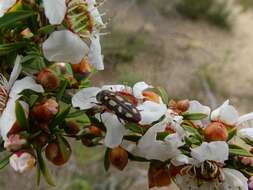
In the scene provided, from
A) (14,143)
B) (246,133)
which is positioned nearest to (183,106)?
(246,133)

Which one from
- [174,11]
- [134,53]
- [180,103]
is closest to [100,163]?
[134,53]

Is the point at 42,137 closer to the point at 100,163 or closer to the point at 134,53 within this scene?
the point at 100,163

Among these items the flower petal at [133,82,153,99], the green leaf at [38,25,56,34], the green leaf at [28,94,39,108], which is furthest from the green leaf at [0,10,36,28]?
the flower petal at [133,82,153,99]

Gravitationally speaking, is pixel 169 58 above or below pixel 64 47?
below

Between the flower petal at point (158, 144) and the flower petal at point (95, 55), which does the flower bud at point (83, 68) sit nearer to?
the flower petal at point (95, 55)

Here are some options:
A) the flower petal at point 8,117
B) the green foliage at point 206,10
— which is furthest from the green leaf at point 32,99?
the green foliage at point 206,10

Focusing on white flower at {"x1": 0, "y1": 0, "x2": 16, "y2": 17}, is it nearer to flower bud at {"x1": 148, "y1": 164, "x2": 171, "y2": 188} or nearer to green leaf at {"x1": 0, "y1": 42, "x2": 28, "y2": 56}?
green leaf at {"x1": 0, "y1": 42, "x2": 28, "y2": 56}

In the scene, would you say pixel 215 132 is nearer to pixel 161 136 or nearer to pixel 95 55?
pixel 161 136
